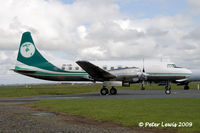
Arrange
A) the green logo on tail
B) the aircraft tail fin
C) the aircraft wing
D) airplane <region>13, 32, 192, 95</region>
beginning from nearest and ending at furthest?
the aircraft wing → airplane <region>13, 32, 192, 95</region> → the aircraft tail fin → the green logo on tail

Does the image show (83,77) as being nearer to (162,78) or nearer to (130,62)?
(130,62)

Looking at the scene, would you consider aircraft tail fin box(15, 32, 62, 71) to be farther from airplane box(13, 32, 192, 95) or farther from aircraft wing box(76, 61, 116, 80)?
aircraft wing box(76, 61, 116, 80)

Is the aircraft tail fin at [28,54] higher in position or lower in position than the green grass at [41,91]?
higher

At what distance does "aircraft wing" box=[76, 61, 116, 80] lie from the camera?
87.7ft

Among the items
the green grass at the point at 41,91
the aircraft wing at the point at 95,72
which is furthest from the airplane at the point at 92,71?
the green grass at the point at 41,91

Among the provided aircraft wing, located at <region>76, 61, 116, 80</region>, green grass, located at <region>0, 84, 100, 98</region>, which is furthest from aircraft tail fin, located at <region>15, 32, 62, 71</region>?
aircraft wing, located at <region>76, 61, 116, 80</region>

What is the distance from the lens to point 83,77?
29906mm

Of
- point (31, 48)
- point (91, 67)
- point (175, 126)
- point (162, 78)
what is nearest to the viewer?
point (175, 126)

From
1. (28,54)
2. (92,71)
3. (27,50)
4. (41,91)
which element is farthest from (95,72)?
(41,91)

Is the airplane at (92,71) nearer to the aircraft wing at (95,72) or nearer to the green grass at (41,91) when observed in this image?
the aircraft wing at (95,72)

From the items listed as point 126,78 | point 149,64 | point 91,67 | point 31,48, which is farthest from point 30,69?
point 149,64

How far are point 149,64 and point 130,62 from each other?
2.35m

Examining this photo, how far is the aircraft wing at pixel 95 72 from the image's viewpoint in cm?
2672

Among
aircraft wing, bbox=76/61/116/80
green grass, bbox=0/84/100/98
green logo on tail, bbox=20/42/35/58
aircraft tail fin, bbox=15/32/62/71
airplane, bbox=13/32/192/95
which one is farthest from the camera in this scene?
green grass, bbox=0/84/100/98
